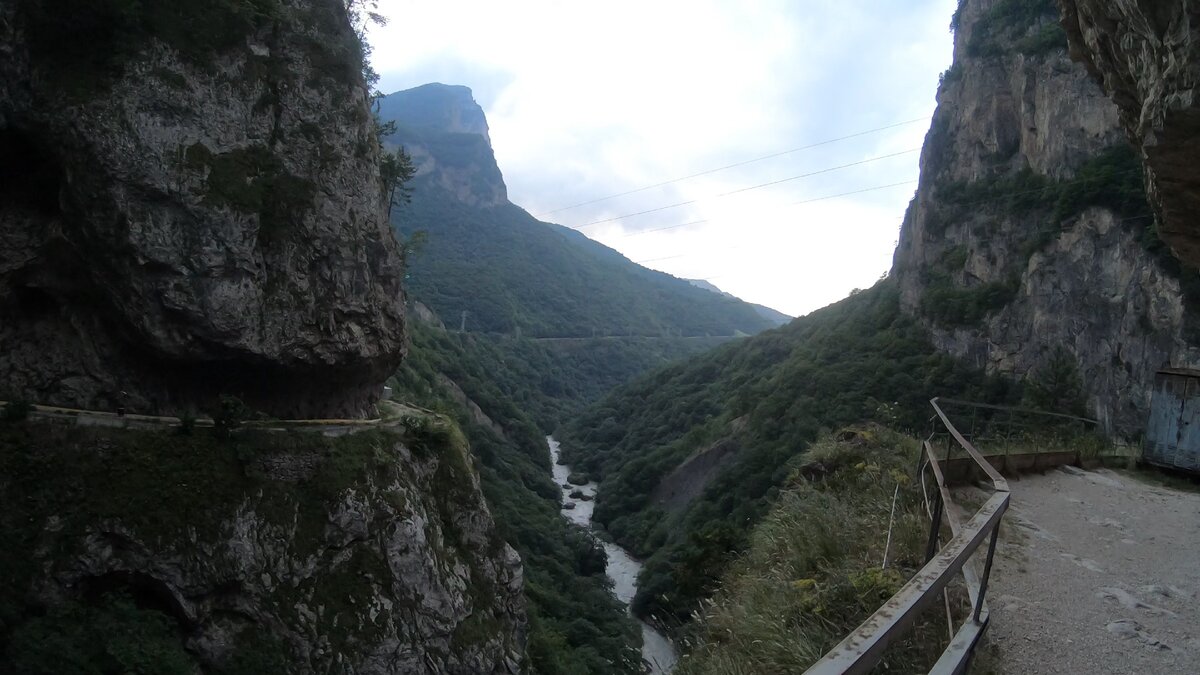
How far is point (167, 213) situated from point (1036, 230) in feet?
155

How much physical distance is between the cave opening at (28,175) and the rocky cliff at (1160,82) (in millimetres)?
22106

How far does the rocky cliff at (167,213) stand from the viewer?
16844mm

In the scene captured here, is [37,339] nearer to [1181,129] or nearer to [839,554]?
[839,554]

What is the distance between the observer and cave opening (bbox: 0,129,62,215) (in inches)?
678

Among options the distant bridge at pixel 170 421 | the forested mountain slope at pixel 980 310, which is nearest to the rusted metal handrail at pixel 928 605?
the distant bridge at pixel 170 421

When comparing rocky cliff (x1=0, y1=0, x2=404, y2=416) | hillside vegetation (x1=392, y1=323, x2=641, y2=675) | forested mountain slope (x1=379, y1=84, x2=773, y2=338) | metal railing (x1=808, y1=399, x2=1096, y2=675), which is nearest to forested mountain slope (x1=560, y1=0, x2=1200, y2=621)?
hillside vegetation (x1=392, y1=323, x2=641, y2=675)

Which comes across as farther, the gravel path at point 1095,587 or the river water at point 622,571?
the river water at point 622,571

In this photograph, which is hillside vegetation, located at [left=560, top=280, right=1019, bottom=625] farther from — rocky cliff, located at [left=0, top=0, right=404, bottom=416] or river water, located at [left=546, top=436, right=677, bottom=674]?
rocky cliff, located at [left=0, top=0, right=404, bottom=416]

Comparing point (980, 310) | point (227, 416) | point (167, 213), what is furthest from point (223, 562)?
point (980, 310)

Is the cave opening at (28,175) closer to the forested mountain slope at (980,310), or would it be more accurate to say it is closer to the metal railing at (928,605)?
the forested mountain slope at (980,310)

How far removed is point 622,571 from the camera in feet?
135

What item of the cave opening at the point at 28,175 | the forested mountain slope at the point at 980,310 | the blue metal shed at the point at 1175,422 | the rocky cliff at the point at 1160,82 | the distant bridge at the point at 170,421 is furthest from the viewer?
the forested mountain slope at the point at 980,310

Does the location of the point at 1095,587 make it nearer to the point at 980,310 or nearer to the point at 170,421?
the point at 170,421

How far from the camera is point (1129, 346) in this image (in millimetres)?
29391
